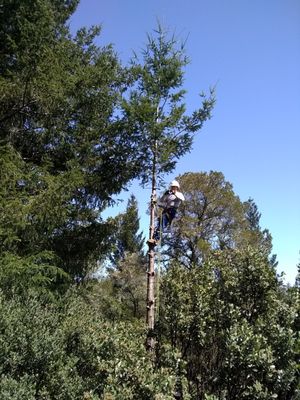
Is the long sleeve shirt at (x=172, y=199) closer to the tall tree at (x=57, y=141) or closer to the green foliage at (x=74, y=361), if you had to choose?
the tall tree at (x=57, y=141)

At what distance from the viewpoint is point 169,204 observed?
27.0ft

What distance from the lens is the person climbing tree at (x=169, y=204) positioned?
8.20m

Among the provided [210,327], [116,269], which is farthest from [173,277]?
[116,269]

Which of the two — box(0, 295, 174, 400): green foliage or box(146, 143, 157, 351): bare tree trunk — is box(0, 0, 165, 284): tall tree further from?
box(0, 295, 174, 400): green foliage

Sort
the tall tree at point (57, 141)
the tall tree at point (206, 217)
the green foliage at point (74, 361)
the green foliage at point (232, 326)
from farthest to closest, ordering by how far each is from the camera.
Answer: the tall tree at point (206, 217) → the tall tree at point (57, 141) → the green foliage at point (232, 326) → the green foliage at point (74, 361)

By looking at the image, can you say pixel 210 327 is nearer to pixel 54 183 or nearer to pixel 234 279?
pixel 234 279

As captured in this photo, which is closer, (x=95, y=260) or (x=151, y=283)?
(x=151, y=283)

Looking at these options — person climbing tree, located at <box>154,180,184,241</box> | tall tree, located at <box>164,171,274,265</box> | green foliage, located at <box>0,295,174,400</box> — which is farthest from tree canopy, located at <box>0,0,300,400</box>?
tall tree, located at <box>164,171,274,265</box>

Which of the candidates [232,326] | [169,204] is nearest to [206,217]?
[169,204]

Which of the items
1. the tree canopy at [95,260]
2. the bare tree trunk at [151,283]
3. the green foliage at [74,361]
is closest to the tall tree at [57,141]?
the tree canopy at [95,260]

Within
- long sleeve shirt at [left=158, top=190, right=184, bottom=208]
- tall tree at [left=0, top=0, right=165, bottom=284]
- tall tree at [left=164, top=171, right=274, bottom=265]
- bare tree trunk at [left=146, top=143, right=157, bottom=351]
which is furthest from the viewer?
tall tree at [left=164, top=171, right=274, bottom=265]

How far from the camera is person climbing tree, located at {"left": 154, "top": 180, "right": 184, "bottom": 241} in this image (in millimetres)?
8203

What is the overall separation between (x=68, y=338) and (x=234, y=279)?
268 cm

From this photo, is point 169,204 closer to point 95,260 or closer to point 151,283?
point 151,283
